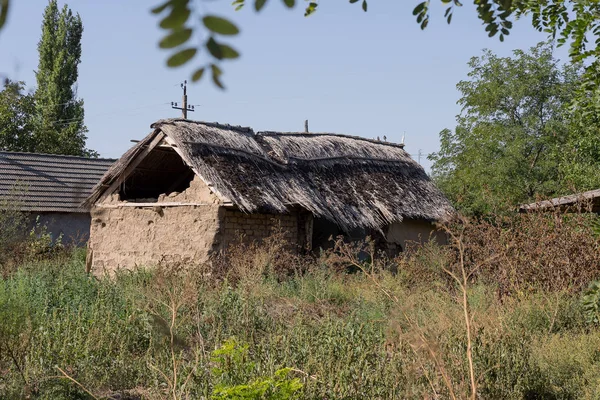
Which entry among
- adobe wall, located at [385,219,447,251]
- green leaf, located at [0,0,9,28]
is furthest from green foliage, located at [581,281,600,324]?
adobe wall, located at [385,219,447,251]

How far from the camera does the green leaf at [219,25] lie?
124cm

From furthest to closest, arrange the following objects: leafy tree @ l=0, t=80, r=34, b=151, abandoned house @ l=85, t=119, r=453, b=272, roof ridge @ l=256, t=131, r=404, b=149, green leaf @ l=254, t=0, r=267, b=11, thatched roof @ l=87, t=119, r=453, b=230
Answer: leafy tree @ l=0, t=80, r=34, b=151 → roof ridge @ l=256, t=131, r=404, b=149 → thatched roof @ l=87, t=119, r=453, b=230 → abandoned house @ l=85, t=119, r=453, b=272 → green leaf @ l=254, t=0, r=267, b=11

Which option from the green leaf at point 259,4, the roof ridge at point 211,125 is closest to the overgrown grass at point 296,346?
the green leaf at point 259,4

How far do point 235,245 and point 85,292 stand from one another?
358 centimetres

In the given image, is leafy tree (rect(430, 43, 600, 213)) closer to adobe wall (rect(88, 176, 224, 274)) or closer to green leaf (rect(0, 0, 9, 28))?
adobe wall (rect(88, 176, 224, 274))

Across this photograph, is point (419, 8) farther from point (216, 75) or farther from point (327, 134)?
point (327, 134)

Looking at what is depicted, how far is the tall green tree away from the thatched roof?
42.8 feet

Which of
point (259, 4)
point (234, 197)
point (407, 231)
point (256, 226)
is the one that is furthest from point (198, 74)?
point (407, 231)

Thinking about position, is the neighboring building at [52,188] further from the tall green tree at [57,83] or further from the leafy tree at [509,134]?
the leafy tree at [509,134]

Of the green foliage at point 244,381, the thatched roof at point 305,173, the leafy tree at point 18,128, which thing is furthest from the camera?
the leafy tree at point 18,128

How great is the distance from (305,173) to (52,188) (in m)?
8.89

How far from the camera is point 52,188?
19531 mm

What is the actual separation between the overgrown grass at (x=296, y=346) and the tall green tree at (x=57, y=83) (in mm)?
18332

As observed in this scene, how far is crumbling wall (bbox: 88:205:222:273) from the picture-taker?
38.0 ft
